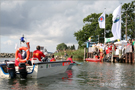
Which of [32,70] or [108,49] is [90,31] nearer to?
[108,49]

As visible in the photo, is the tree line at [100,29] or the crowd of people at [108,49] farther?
the tree line at [100,29]

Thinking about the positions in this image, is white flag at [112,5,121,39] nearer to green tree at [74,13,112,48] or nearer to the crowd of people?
the crowd of people

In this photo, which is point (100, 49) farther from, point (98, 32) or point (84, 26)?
point (84, 26)

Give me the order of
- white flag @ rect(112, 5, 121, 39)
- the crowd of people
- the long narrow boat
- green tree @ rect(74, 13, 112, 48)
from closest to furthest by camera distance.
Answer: the long narrow boat
white flag @ rect(112, 5, 121, 39)
the crowd of people
green tree @ rect(74, 13, 112, 48)

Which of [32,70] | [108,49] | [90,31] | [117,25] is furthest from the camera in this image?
[90,31]

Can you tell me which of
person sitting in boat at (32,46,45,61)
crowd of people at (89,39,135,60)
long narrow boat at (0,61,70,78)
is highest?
crowd of people at (89,39,135,60)

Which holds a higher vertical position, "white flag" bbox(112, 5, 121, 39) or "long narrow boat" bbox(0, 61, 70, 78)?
"white flag" bbox(112, 5, 121, 39)

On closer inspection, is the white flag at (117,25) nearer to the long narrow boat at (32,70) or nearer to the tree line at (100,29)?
the tree line at (100,29)

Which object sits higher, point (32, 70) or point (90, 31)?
point (90, 31)

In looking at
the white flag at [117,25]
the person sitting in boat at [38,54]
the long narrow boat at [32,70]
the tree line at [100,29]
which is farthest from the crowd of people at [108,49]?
the person sitting in boat at [38,54]

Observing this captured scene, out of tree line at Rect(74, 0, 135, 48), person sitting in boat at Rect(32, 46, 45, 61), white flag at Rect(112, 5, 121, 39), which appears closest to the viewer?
person sitting in boat at Rect(32, 46, 45, 61)

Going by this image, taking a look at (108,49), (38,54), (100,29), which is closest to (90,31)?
(100,29)

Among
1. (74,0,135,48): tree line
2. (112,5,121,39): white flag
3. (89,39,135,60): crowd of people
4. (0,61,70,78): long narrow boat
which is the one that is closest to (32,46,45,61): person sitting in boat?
(0,61,70,78): long narrow boat

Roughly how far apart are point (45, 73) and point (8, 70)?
2.41 m
